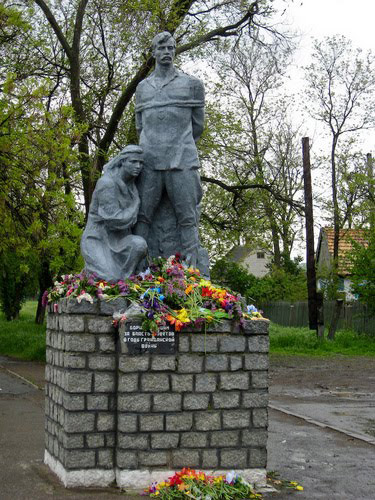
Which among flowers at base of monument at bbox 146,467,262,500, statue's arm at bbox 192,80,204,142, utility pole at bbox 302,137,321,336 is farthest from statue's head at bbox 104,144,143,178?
utility pole at bbox 302,137,321,336

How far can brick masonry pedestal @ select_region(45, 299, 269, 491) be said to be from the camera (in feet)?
22.7

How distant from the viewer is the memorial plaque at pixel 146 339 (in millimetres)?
6910

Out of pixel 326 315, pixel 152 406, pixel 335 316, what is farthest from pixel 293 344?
pixel 152 406

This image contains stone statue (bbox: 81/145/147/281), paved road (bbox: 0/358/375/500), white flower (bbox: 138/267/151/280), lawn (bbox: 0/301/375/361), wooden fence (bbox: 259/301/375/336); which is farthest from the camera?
wooden fence (bbox: 259/301/375/336)

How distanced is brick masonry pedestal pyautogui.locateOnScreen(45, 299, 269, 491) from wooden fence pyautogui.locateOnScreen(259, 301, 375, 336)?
2160 centimetres

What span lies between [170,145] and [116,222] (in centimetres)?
101

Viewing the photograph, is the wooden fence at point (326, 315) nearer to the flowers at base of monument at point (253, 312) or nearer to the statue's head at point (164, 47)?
the statue's head at point (164, 47)

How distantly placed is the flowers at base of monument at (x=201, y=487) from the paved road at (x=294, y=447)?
287 millimetres

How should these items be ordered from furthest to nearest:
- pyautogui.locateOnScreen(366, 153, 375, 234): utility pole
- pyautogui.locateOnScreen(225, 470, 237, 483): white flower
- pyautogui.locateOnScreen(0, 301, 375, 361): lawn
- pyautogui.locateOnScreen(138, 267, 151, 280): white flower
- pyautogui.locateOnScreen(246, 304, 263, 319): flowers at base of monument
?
1. pyautogui.locateOnScreen(366, 153, 375, 234): utility pole
2. pyautogui.locateOnScreen(0, 301, 375, 361): lawn
3. pyautogui.locateOnScreen(138, 267, 151, 280): white flower
4. pyautogui.locateOnScreen(246, 304, 263, 319): flowers at base of monument
5. pyautogui.locateOnScreen(225, 470, 237, 483): white flower

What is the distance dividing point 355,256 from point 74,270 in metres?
9.45

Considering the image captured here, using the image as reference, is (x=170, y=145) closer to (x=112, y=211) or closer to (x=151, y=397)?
(x=112, y=211)

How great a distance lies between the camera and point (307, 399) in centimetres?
1419

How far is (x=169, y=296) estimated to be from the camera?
23.5 ft

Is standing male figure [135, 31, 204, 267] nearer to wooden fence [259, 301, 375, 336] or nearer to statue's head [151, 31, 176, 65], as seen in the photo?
statue's head [151, 31, 176, 65]
